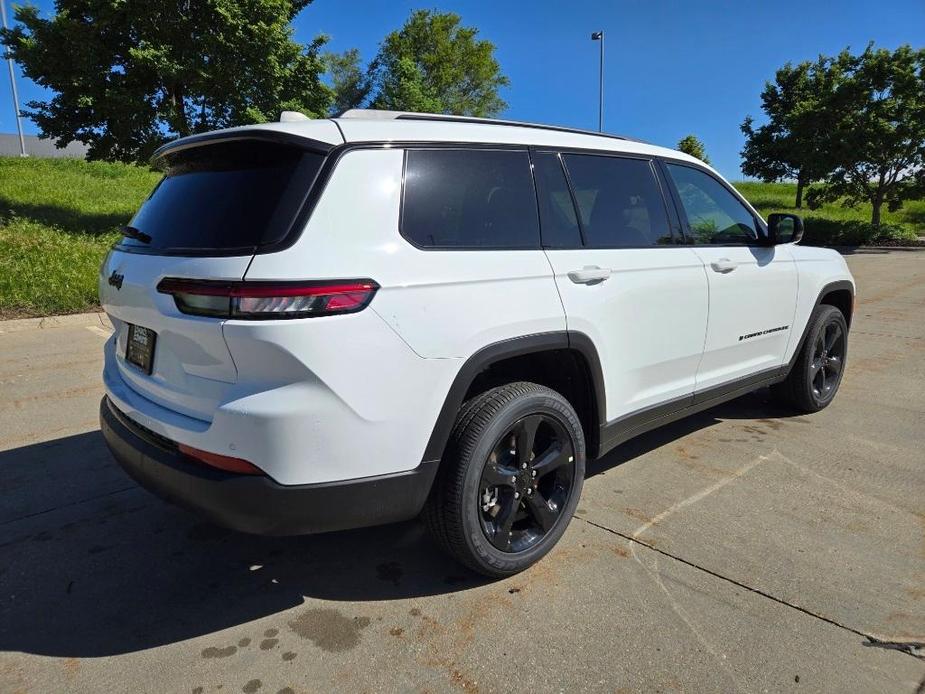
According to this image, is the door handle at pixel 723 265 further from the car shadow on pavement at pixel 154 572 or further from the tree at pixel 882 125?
the tree at pixel 882 125

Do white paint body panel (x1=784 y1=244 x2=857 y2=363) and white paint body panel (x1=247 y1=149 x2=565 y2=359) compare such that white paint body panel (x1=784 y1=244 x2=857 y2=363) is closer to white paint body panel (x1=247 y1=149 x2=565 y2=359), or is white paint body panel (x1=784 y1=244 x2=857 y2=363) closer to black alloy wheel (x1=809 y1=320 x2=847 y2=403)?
black alloy wheel (x1=809 y1=320 x2=847 y2=403)

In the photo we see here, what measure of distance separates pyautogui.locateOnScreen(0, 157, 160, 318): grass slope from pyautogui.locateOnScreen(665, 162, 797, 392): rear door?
7.62 metres

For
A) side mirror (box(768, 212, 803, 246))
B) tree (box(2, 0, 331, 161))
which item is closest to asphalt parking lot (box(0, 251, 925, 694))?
side mirror (box(768, 212, 803, 246))

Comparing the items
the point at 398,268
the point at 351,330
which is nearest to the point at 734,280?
the point at 398,268

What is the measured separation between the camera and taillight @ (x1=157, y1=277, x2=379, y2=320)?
6.41ft

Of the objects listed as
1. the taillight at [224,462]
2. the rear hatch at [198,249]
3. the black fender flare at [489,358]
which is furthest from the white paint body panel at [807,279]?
the taillight at [224,462]

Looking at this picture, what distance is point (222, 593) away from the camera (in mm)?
2564

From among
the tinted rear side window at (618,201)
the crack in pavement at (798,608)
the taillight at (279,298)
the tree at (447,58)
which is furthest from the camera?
the tree at (447,58)

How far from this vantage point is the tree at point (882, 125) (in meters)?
21.0

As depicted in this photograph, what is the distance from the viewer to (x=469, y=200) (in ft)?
8.25

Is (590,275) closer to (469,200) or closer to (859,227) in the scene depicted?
(469,200)

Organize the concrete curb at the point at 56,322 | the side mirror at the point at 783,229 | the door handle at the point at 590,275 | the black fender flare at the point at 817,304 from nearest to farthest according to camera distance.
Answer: the door handle at the point at 590,275
the side mirror at the point at 783,229
the black fender flare at the point at 817,304
the concrete curb at the point at 56,322

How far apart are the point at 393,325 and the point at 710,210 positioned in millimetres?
2500

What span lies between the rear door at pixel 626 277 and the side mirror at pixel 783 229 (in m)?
0.93
